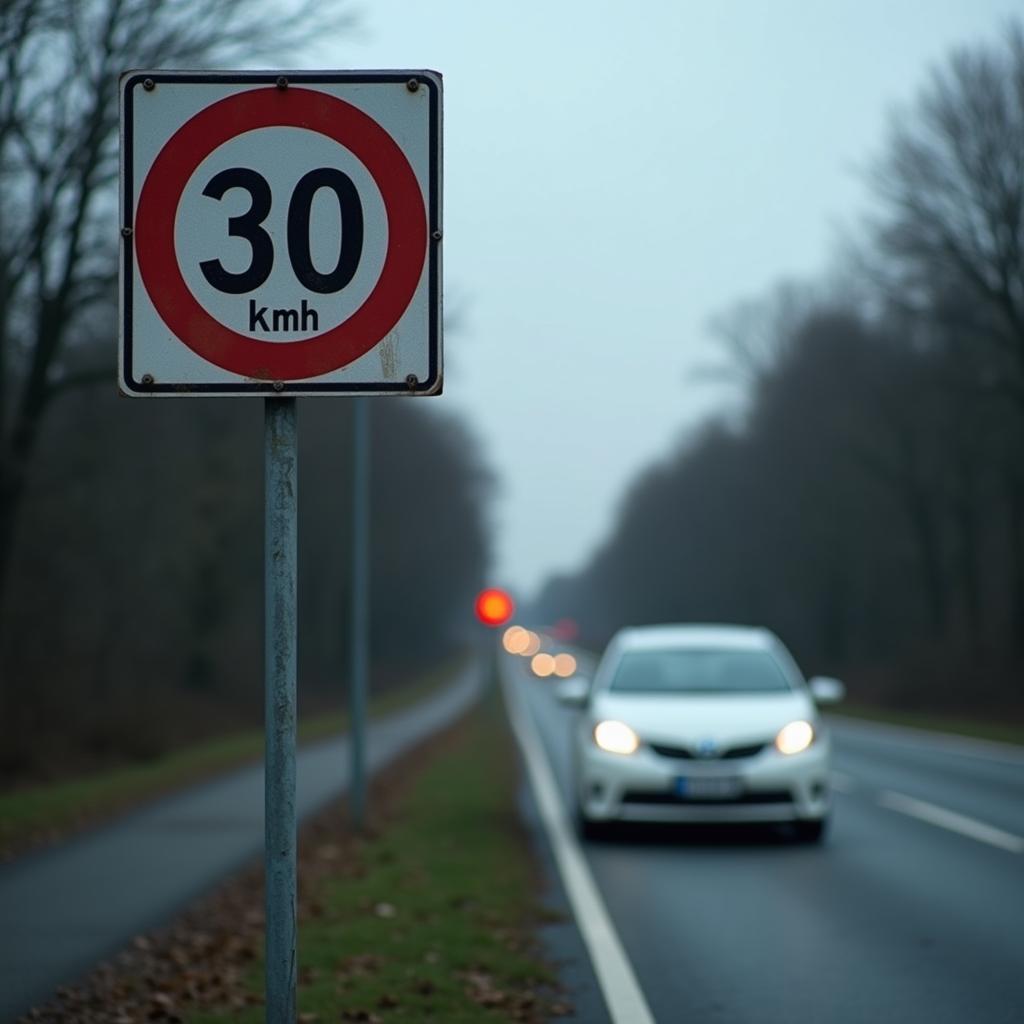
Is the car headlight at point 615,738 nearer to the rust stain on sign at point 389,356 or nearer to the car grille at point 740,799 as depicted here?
the car grille at point 740,799

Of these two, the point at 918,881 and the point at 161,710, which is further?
the point at 161,710

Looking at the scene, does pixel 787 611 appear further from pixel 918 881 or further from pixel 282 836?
pixel 282 836

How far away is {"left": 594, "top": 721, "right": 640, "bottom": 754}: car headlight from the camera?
46.4 feet

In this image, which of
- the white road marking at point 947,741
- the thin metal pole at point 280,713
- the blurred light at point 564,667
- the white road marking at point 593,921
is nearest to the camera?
the thin metal pole at point 280,713

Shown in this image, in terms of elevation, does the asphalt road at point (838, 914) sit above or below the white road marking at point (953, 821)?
above

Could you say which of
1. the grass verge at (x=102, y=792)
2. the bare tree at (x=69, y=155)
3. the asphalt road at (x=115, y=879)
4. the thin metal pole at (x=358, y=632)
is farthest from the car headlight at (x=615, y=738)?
the bare tree at (x=69, y=155)

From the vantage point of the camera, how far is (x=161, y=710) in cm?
3494

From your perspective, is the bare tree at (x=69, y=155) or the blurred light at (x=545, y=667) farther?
the blurred light at (x=545, y=667)

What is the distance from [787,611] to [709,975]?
245ft

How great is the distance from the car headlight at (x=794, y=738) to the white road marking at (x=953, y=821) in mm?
1651

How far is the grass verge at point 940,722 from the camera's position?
33.1 m

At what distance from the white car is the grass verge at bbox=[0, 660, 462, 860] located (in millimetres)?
4723

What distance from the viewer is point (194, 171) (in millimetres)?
4227

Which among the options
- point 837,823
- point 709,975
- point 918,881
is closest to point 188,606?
point 837,823
